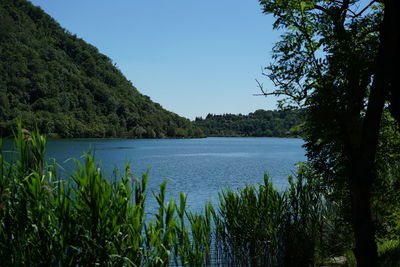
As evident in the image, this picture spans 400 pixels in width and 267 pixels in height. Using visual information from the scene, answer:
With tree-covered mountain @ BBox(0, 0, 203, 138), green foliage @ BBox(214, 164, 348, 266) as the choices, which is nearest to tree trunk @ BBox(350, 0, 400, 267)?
green foliage @ BBox(214, 164, 348, 266)

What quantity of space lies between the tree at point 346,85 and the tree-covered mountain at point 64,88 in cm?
9105

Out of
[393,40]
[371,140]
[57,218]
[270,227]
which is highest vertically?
[393,40]

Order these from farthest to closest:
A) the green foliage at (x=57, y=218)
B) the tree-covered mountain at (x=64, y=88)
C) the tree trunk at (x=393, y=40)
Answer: the tree-covered mountain at (x=64, y=88)
the tree trunk at (x=393, y=40)
the green foliage at (x=57, y=218)

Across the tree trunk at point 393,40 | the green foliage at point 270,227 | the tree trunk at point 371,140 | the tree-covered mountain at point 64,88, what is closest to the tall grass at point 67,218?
the tree trunk at point 371,140

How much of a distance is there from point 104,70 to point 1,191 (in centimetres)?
16012

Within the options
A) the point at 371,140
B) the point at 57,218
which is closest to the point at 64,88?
the point at 57,218

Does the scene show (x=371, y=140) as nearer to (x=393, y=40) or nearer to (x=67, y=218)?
(x=393, y=40)

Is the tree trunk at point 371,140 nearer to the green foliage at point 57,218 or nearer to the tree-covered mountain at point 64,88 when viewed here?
the green foliage at point 57,218

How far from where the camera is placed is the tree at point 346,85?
4.58m

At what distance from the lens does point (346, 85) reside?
533 cm

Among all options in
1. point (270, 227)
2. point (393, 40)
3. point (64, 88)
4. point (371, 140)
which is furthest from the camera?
point (64, 88)

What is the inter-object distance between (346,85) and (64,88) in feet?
423

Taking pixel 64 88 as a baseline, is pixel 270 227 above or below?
below

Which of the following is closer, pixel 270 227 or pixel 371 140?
pixel 371 140
